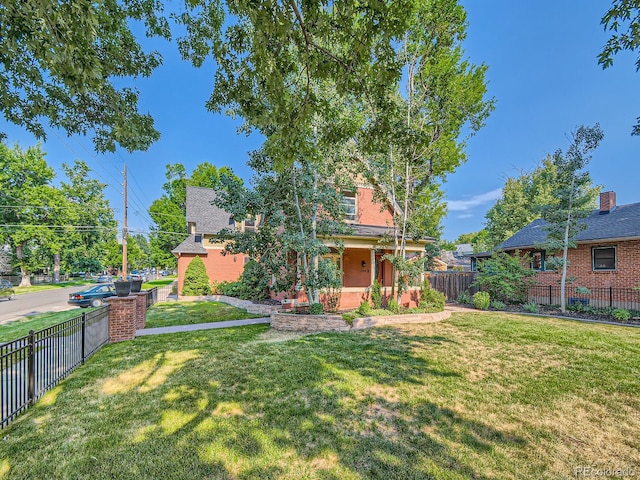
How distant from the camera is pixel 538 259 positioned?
1722 cm

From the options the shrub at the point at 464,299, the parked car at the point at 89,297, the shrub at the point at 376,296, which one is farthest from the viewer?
the shrub at the point at 464,299

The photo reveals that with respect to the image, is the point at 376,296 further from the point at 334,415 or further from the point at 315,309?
the point at 334,415

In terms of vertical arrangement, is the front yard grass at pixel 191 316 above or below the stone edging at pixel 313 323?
below

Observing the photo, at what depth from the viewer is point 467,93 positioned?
18500 millimetres

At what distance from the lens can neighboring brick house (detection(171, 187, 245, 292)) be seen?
21250 mm

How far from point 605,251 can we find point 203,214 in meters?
26.9

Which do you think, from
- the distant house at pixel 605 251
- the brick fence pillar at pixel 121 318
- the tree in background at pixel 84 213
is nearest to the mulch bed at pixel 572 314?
the distant house at pixel 605 251

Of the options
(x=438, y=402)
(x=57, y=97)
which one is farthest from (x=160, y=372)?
(x=57, y=97)

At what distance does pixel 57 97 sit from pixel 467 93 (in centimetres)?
2098

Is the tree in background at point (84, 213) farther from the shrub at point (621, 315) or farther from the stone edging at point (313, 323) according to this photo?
the shrub at point (621, 315)

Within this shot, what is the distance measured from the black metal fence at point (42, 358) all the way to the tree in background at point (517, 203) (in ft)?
102

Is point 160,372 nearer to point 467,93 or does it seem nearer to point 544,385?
point 544,385

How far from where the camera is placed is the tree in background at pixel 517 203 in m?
27.8

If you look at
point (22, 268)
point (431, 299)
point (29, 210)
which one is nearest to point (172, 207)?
point (29, 210)
